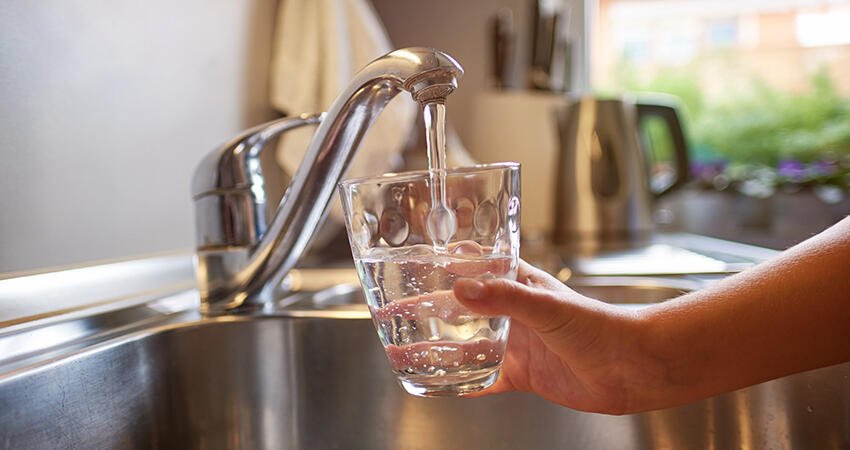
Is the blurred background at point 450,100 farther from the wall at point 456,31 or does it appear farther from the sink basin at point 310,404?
the sink basin at point 310,404

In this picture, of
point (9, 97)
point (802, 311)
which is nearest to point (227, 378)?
point (9, 97)

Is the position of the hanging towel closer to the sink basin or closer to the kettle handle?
the sink basin

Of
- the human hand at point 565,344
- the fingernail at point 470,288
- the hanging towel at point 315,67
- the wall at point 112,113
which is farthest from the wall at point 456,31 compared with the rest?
the fingernail at point 470,288

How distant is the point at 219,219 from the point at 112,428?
0.21 m

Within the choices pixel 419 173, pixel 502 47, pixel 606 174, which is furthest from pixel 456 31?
pixel 419 173

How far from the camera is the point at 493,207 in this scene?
1.36 feet

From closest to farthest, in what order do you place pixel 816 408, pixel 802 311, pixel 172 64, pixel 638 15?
pixel 802 311 → pixel 816 408 → pixel 172 64 → pixel 638 15

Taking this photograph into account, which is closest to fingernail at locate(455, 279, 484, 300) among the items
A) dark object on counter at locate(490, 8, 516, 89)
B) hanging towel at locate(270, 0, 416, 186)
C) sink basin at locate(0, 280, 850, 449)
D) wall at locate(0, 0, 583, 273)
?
sink basin at locate(0, 280, 850, 449)

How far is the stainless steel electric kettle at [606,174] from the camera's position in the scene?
1.43 m

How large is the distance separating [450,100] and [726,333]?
1219 mm

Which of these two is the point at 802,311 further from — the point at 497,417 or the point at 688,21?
the point at 688,21

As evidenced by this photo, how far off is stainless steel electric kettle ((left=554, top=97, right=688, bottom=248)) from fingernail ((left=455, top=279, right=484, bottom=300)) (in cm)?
108

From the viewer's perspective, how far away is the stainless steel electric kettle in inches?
56.3

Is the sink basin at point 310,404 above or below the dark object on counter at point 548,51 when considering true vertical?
below
